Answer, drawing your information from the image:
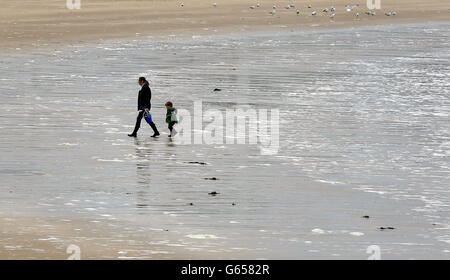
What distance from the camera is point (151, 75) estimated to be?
34656 millimetres

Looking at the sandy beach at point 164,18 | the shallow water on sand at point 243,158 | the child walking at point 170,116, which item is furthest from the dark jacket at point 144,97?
the sandy beach at point 164,18

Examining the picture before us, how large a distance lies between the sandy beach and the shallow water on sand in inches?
336

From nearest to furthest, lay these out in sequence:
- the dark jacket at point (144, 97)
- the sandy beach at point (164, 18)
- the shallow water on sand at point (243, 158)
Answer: the shallow water on sand at point (243, 158), the dark jacket at point (144, 97), the sandy beach at point (164, 18)

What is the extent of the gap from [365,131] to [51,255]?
12220 millimetres

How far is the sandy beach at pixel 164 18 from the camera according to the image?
48.1 m

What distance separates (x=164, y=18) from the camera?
5550 centimetres

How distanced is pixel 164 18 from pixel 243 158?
3488 centimetres

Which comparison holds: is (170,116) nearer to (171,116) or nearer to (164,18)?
(171,116)

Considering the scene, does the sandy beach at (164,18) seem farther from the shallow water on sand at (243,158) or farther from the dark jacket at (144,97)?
the dark jacket at (144,97)

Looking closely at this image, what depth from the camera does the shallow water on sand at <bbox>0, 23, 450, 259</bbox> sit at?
15.7 m

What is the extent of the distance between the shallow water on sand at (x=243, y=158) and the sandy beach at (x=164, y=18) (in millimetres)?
8529

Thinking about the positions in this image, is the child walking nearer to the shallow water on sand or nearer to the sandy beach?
the shallow water on sand

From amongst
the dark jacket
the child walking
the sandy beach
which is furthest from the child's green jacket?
the sandy beach

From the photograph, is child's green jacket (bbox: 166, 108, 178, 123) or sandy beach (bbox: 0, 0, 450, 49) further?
sandy beach (bbox: 0, 0, 450, 49)
